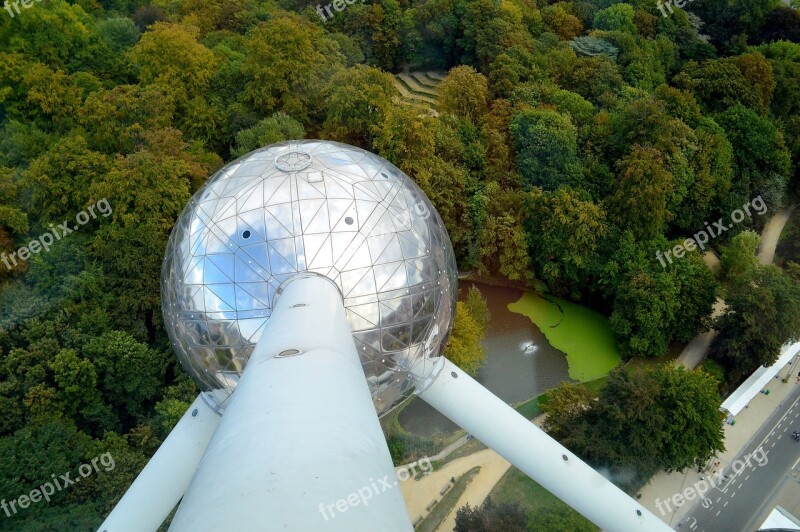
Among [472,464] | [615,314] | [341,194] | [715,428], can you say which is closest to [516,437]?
[341,194]

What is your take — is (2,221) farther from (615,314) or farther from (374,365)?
(615,314)

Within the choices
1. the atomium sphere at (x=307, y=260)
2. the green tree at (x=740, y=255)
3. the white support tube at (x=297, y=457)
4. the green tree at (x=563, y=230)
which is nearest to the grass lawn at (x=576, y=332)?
the green tree at (x=563, y=230)

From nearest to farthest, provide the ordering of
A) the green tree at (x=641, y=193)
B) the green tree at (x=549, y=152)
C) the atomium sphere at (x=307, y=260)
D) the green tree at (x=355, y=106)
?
the atomium sphere at (x=307, y=260)
the green tree at (x=641, y=193)
the green tree at (x=355, y=106)
the green tree at (x=549, y=152)

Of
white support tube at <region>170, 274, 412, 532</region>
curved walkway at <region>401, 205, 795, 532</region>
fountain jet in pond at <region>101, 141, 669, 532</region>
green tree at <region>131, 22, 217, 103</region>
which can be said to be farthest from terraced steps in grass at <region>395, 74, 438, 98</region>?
white support tube at <region>170, 274, 412, 532</region>

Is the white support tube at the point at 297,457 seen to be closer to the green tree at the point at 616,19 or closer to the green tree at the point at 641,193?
the green tree at the point at 641,193

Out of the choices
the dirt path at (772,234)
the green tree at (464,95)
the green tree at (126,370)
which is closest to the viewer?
the green tree at (126,370)

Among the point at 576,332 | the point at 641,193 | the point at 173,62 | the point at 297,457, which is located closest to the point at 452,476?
the point at 576,332

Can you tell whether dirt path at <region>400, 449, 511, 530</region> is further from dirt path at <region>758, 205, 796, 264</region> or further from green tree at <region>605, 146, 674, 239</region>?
dirt path at <region>758, 205, 796, 264</region>
